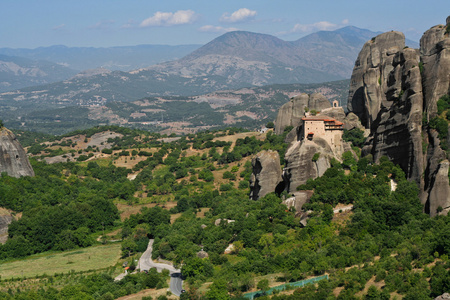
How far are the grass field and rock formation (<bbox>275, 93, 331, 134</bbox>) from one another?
40.0 metres

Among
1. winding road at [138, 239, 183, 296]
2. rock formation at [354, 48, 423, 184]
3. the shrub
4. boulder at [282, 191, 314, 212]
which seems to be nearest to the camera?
winding road at [138, 239, 183, 296]

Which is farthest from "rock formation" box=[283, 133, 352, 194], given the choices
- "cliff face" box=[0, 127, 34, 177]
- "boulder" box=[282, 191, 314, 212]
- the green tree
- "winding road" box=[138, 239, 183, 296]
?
"cliff face" box=[0, 127, 34, 177]

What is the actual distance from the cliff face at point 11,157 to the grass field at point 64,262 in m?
27.2

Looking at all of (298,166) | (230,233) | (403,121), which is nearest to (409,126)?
(403,121)

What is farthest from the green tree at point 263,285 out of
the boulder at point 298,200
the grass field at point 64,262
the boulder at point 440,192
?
the grass field at point 64,262

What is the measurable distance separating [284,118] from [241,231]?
44767mm

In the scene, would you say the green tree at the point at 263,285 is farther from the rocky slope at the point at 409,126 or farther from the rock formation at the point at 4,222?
the rock formation at the point at 4,222

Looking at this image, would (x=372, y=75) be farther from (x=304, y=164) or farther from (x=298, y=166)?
(x=298, y=166)

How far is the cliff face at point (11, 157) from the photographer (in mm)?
103375

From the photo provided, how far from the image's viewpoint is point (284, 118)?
10981 cm

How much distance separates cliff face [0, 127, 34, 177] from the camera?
103 m

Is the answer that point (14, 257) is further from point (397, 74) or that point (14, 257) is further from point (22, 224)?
point (397, 74)

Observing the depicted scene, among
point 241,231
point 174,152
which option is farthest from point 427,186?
point 174,152

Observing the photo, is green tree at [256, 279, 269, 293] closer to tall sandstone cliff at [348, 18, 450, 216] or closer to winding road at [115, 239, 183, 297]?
winding road at [115, 239, 183, 297]
